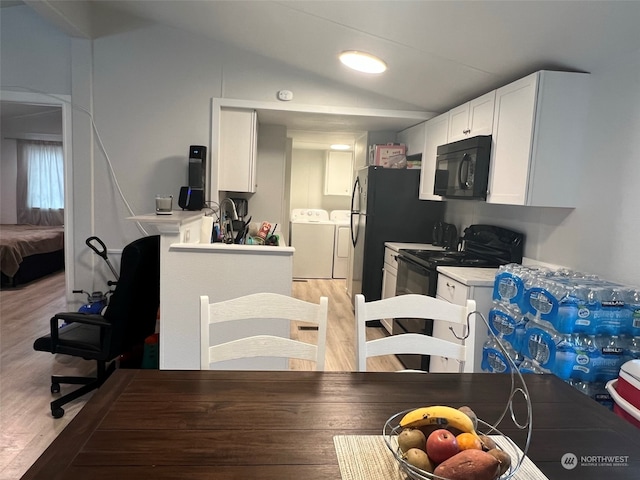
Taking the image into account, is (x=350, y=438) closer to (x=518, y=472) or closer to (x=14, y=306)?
(x=518, y=472)

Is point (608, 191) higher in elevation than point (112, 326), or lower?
higher

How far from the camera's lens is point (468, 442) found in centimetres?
73

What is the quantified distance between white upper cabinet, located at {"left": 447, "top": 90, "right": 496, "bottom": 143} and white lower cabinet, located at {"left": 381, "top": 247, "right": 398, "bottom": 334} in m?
1.13

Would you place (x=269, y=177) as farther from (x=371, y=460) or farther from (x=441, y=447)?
(x=441, y=447)

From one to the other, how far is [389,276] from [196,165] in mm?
1983

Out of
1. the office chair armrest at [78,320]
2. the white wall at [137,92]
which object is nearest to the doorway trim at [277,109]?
the white wall at [137,92]

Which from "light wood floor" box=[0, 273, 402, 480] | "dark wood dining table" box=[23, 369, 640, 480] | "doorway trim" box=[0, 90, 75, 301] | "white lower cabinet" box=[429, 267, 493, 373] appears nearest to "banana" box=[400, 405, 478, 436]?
"dark wood dining table" box=[23, 369, 640, 480]

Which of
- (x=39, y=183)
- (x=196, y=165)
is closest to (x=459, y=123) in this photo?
(x=196, y=165)

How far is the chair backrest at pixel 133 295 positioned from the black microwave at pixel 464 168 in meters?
2.08

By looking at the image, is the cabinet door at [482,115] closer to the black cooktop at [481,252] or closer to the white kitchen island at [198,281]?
the black cooktop at [481,252]

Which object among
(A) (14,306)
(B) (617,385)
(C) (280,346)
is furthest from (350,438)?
(A) (14,306)

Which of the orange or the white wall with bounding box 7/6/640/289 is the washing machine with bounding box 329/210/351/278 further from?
the orange

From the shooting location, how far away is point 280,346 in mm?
1386

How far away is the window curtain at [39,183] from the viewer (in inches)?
266
